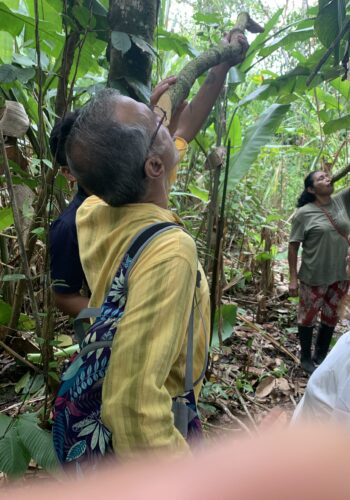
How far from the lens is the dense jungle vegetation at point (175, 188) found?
4.64ft

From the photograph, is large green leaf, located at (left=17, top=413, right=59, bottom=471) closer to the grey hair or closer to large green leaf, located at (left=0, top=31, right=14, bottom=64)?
the grey hair

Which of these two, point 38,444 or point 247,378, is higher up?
point 38,444

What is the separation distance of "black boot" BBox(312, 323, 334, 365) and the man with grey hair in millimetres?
2394

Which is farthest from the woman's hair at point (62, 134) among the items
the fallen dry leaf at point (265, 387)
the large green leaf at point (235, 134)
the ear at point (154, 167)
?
the fallen dry leaf at point (265, 387)

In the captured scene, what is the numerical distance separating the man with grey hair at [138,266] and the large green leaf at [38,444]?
460mm

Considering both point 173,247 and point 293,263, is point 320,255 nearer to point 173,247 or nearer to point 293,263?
point 293,263

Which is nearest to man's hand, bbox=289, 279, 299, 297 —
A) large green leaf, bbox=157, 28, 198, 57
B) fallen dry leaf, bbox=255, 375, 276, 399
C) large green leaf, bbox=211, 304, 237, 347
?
fallen dry leaf, bbox=255, 375, 276, 399

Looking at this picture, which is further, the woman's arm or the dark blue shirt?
the woman's arm

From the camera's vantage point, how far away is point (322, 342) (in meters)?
3.17

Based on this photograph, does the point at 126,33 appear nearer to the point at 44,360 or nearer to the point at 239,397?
the point at 44,360

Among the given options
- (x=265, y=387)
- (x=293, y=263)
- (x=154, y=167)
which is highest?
(x=154, y=167)

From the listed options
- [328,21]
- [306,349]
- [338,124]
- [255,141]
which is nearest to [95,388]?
[328,21]

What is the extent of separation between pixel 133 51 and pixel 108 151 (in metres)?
0.71

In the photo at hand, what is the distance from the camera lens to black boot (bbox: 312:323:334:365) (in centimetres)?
314
